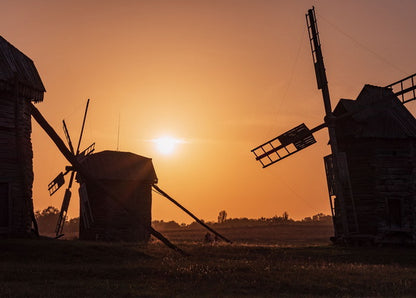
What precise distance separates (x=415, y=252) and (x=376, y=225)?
3639 mm

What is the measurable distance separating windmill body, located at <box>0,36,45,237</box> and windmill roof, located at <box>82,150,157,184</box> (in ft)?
37.0

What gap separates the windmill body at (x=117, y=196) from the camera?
123 feet

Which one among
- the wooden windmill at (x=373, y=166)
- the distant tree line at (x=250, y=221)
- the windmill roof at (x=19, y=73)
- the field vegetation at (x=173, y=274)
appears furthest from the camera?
the distant tree line at (x=250, y=221)

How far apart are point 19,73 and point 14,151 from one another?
3.75m

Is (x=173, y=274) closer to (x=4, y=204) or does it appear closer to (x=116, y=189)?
(x=4, y=204)

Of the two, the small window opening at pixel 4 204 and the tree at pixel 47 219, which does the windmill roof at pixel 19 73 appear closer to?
the small window opening at pixel 4 204

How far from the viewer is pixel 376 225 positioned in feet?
111

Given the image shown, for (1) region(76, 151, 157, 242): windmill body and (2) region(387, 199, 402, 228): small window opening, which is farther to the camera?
(1) region(76, 151, 157, 242): windmill body

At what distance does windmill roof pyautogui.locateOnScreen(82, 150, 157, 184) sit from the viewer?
3778 centimetres

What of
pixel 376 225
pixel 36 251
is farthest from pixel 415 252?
pixel 36 251

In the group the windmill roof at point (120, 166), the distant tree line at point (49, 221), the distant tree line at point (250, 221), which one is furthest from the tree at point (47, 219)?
the windmill roof at point (120, 166)

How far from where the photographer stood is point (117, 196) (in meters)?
37.6

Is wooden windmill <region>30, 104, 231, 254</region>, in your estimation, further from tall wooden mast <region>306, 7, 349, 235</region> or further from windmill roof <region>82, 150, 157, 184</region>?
tall wooden mast <region>306, 7, 349, 235</region>

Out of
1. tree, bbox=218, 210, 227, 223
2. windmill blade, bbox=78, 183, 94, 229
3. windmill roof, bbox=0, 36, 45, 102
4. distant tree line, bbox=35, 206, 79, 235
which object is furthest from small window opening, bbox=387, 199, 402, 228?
distant tree line, bbox=35, 206, 79, 235
